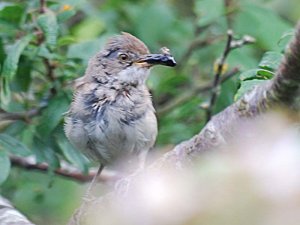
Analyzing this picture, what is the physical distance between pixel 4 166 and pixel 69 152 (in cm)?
61

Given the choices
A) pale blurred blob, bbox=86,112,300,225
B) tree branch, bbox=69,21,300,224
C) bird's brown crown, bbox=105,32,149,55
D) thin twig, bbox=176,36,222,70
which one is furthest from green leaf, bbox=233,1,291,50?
pale blurred blob, bbox=86,112,300,225

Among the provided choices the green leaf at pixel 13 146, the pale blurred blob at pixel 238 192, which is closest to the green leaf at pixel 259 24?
the green leaf at pixel 13 146

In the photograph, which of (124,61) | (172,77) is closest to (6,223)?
(124,61)

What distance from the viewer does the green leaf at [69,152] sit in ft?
13.4

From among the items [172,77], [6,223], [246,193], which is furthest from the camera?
[172,77]

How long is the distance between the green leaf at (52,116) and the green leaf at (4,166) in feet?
1.28

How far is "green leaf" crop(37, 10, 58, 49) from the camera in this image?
373 centimetres

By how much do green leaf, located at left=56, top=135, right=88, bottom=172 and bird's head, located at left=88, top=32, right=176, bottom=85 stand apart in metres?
0.43

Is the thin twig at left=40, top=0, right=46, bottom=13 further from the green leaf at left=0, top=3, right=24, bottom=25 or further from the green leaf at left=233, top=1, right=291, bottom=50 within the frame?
the green leaf at left=233, top=1, right=291, bottom=50

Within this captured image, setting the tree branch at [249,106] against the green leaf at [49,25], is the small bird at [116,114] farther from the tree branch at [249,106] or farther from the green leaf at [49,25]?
the tree branch at [249,106]

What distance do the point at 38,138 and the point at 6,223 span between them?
4.60 ft

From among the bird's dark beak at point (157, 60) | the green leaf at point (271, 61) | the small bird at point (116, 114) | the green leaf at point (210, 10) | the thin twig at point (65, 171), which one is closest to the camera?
the green leaf at point (271, 61)

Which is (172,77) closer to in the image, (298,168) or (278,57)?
(278,57)

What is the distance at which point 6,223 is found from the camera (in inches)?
103
